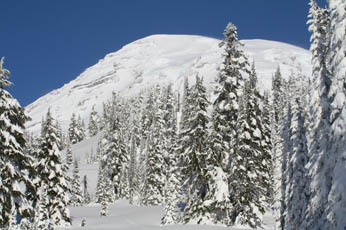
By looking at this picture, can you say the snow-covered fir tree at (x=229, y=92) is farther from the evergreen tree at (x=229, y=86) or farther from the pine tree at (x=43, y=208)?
the pine tree at (x=43, y=208)

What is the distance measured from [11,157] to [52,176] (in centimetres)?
1637

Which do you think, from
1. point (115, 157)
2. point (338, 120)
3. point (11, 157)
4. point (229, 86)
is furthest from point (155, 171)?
point (338, 120)

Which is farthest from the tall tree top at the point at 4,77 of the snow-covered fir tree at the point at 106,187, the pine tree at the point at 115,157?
the pine tree at the point at 115,157

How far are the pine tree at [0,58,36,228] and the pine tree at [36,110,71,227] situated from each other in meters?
15.1

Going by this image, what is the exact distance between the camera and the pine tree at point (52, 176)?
4128cm

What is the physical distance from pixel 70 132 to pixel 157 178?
120119 millimetres

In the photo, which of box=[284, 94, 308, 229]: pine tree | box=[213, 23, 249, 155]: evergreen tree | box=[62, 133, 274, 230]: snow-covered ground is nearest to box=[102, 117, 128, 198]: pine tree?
box=[62, 133, 274, 230]: snow-covered ground

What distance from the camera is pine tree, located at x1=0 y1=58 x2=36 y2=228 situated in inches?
974

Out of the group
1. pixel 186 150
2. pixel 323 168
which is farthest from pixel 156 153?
pixel 323 168

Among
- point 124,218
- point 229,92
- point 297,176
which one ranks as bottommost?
point 124,218

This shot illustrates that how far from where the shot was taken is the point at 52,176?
136 ft

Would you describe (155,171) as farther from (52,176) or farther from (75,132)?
(75,132)

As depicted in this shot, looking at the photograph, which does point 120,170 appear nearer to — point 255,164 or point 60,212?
point 60,212

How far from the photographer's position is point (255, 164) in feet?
110
